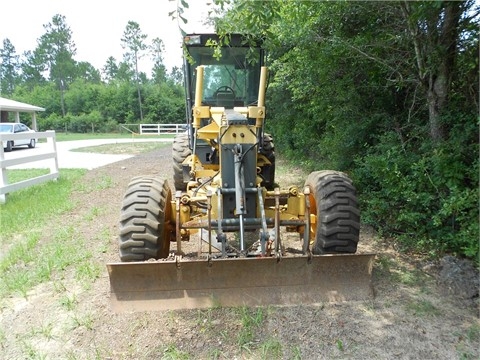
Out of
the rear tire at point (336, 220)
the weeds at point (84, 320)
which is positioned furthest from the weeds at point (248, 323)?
the weeds at point (84, 320)

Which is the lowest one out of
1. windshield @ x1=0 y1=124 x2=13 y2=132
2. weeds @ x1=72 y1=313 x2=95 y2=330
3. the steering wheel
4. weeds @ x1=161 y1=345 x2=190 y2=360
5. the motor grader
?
weeds @ x1=161 y1=345 x2=190 y2=360

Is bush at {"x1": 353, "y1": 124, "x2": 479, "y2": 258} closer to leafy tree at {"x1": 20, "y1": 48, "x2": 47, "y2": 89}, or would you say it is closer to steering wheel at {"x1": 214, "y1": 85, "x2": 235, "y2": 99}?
Result: steering wheel at {"x1": 214, "y1": 85, "x2": 235, "y2": 99}

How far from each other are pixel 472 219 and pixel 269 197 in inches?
78.5

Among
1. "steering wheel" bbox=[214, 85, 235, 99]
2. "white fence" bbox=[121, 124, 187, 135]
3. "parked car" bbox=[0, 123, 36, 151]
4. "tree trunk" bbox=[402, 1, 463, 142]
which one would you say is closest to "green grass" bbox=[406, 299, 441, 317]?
"tree trunk" bbox=[402, 1, 463, 142]

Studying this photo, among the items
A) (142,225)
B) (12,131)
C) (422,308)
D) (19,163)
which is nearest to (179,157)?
(142,225)

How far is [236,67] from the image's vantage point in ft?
17.7

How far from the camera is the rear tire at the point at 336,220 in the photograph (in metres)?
3.62

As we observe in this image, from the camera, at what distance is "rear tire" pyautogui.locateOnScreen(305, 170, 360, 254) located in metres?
3.62

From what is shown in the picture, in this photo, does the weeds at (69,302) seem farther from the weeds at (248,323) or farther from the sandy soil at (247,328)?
the weeds at (248,323)

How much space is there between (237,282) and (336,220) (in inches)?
43.8

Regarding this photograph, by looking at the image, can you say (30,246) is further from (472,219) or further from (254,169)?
(472,219)

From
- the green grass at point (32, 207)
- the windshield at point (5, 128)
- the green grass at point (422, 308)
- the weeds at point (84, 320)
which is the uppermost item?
the windshield at point (5, 128)

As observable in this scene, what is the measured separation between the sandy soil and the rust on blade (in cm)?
9

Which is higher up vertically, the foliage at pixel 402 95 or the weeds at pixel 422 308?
the foliage at pixel 402 95
